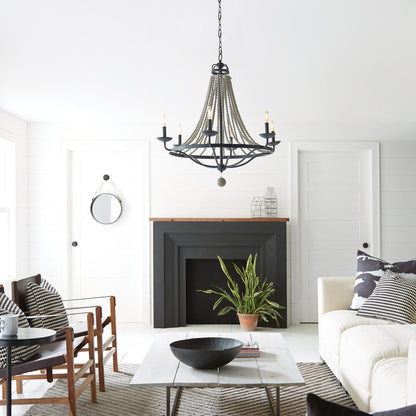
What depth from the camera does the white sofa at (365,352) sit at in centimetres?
257

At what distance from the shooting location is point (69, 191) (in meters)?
6.25

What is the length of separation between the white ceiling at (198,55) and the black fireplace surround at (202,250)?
131 centimetres

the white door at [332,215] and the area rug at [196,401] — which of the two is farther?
the white door at [332,215]

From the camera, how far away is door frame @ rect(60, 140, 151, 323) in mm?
6168

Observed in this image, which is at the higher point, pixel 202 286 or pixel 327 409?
pixel 327 409

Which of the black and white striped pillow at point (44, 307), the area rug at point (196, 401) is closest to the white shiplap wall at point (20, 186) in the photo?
the black and white striped pillow at point (44, 307)

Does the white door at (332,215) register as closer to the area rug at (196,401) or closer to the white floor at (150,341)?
the white floor at (150,341)

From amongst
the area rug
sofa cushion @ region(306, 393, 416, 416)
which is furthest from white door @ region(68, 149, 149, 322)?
sofa cushion @ region(306, 393, 416, 416)

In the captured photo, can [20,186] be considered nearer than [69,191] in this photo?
Yes

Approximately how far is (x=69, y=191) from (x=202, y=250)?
171 centimetres

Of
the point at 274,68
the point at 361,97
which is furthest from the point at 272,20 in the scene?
the point at 361,97

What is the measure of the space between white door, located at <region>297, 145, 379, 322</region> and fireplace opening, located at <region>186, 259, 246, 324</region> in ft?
2.75

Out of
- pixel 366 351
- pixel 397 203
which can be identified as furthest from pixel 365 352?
pixel 397 203

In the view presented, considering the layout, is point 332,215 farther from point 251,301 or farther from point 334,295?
point 334,295
